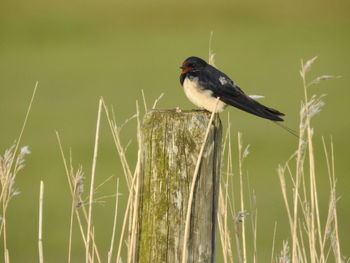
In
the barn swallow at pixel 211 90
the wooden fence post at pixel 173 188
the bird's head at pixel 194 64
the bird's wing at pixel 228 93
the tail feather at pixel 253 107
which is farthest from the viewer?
the bird's head at pixel 194 64

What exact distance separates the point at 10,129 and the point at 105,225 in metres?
4.76

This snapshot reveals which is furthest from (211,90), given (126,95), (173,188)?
(126,95)

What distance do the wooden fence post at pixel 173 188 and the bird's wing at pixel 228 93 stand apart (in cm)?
120

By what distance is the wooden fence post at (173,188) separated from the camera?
262 cm

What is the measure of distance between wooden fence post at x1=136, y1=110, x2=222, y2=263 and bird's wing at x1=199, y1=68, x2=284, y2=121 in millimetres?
1196

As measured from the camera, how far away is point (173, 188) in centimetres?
262

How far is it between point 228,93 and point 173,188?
1521 millimetres

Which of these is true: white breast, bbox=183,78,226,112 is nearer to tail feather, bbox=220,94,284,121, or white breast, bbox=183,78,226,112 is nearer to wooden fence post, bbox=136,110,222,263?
tail feather, bbox=220,94,284,121

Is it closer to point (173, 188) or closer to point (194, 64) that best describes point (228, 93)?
point (194, 64)

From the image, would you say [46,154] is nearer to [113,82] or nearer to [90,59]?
[113,82]

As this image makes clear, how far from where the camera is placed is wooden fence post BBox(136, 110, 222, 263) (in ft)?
8.61

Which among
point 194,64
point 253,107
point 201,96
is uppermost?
point 194,64

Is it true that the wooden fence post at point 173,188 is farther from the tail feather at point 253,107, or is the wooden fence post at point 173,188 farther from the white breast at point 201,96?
the white breast at point 201,96

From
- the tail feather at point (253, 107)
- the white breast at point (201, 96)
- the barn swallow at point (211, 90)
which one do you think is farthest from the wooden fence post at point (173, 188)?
the white breast at point (201, 96)
